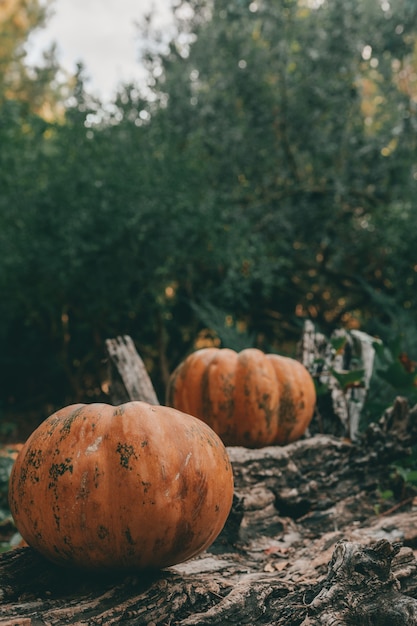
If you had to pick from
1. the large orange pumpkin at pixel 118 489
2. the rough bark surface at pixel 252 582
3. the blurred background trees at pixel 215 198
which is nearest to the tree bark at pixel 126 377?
the rough bark surface at pixel 252 582

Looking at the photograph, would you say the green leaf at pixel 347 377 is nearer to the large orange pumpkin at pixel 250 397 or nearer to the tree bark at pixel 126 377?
the large orange pumpkin at pixel 250 397

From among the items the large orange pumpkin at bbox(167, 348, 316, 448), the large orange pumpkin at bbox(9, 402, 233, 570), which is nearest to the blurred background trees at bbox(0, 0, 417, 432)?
the large orange pumpkin at bbox(167, 348, 316, 448)

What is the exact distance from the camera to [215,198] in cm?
805

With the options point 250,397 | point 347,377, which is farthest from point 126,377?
point 347,377

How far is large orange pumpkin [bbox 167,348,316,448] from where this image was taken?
352 centimetres

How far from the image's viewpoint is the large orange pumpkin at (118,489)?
76.0 inches

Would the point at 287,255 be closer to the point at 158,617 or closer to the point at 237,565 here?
the point at 237,565

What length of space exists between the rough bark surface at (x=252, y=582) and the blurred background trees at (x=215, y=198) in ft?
15.4

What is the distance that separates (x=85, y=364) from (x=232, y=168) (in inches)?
139

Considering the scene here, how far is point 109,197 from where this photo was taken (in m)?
A: 7.25

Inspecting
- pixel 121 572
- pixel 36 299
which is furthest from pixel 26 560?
pixel 36 299

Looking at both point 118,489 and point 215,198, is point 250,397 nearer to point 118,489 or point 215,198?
point 118,489

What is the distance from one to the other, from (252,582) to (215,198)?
21.1 ft

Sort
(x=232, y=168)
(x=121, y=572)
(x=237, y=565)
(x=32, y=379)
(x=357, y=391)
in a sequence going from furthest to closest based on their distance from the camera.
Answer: (x=32, y=379), (x=232, y=168), (x=357, y=391), (x=237, y=565), (x=121, y=572)
